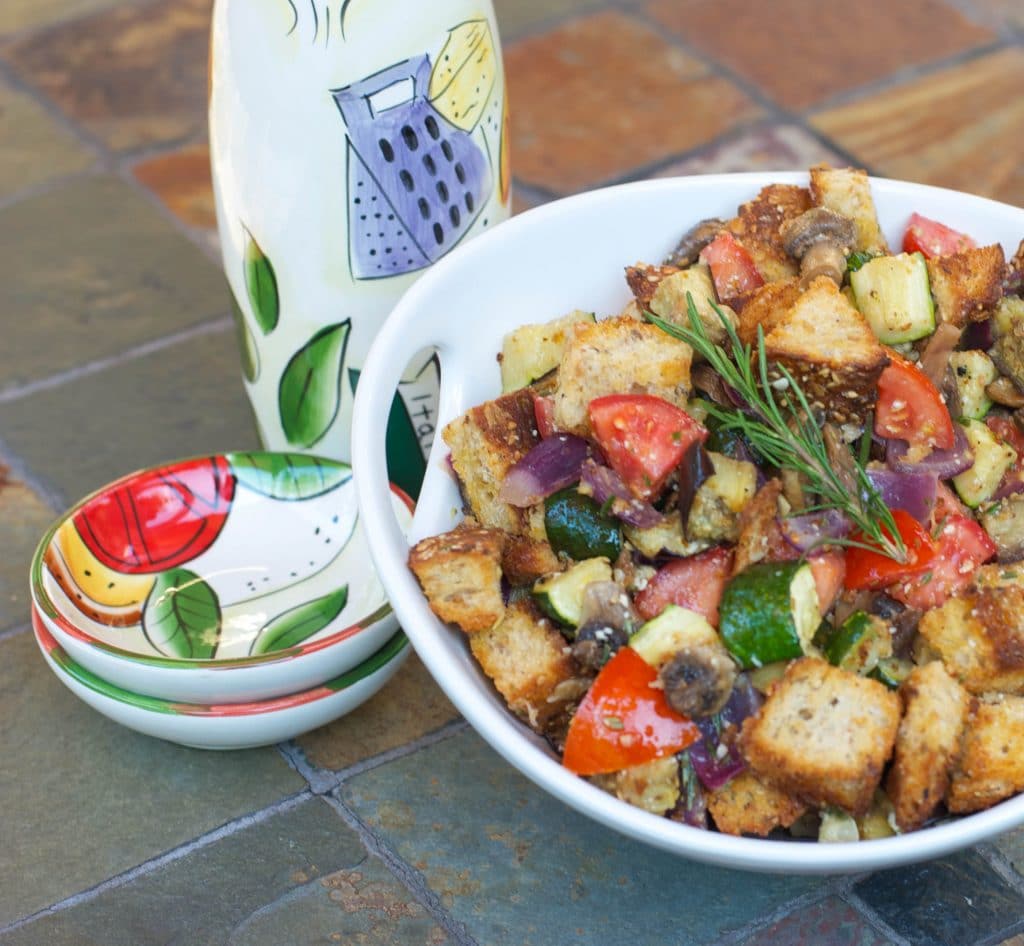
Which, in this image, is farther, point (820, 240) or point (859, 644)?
point (820, 240)

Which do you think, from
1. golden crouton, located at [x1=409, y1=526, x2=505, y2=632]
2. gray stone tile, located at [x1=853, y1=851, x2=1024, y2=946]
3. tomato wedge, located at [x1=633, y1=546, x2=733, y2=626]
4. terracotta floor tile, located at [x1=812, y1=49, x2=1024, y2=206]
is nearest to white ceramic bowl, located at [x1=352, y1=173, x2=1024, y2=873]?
golden crouton, located at [x1=409, y1=526, x2=505, y2=632]

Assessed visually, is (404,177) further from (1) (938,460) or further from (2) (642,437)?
(1) (938,460)

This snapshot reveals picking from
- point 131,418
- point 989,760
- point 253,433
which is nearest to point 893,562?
point 989,760

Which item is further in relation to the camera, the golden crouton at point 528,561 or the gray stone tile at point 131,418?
the gray stone tile at point 131,418

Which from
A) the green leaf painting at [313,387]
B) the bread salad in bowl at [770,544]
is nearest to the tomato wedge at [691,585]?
the bread salad in bowl at [770,544]

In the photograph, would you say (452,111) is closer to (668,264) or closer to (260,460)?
(668,264)

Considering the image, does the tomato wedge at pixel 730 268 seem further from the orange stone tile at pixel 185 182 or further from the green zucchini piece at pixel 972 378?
the orange stone tile at pixel 185 182

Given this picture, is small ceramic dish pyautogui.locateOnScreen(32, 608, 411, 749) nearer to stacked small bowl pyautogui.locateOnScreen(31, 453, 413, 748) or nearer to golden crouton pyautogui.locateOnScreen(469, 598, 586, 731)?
stacked small bowl pyautogui.locateOnScreen(31, 453, 413, 748)
